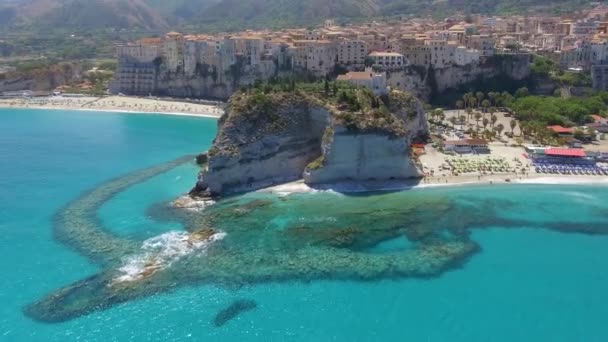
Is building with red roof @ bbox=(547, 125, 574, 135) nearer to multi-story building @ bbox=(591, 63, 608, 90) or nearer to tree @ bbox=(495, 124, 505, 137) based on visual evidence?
tree @ bbox=(495, 124, 505, 137)

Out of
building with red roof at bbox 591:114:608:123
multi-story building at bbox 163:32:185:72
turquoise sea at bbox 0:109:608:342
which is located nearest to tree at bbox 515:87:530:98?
building with red roof at bbox 591:114:608:123

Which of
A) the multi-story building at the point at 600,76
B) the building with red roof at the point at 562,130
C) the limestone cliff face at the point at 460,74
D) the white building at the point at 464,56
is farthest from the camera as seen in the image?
the white building at the point at 464,56

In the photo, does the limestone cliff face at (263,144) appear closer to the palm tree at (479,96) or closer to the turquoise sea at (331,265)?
the turquoise sea at (331,265)

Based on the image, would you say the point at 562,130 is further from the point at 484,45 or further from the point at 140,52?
the point at 140,52

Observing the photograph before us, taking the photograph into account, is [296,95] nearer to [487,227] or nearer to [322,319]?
[487,227]

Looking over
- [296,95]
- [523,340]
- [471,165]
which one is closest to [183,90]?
[296,95]

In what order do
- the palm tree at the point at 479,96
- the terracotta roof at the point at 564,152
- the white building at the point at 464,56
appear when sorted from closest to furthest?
the terracotta roof at the point at 564,152, the palm tree at the point at 479,96, the white building at the point at 464,56

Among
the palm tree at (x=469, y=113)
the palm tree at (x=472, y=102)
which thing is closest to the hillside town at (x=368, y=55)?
the palm tree at (x=472, y=102)
